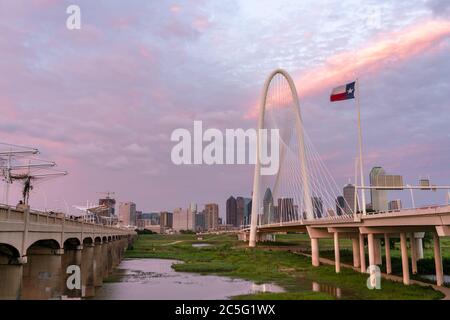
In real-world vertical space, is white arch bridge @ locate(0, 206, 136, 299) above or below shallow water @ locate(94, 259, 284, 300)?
above

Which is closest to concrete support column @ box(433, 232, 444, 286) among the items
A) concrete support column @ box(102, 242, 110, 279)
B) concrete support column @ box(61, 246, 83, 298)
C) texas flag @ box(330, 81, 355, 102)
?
texas flag @ box(330, 81, 355, 102)

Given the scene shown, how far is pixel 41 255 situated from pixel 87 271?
16887 mm

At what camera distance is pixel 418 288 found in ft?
135

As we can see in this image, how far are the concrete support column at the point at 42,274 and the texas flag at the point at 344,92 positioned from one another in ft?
112

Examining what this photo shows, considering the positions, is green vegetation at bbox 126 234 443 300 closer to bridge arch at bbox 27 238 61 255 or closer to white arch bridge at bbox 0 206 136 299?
white arch bridge at bbox 0 206 136 299

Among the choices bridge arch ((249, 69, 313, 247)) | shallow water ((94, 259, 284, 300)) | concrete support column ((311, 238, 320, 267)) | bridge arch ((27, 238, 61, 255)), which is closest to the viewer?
bridge arch ((27, 238, 61, 255))

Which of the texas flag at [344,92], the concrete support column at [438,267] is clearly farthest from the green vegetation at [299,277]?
the texas flag at [344,92]

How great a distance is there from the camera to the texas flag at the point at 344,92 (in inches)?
1930

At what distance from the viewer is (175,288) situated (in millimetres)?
47406

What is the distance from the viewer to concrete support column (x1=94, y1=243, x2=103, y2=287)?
2115 inches

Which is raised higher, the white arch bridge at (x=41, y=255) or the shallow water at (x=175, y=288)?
the white arch bridge at (x=41, y=255)

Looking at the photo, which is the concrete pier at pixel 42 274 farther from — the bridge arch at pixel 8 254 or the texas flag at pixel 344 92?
the texas flag at pixel 344 92
